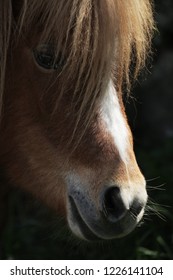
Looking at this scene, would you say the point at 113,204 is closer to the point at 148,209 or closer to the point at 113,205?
the point at 113,205

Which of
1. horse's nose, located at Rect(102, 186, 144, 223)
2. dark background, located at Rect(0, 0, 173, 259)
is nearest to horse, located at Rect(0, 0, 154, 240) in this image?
horse's nose, located at Rect(102, 186, 144, 223)

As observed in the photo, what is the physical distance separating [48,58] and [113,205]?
69cm

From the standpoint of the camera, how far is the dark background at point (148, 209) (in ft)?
15.5

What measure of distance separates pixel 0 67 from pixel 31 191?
2.04 ft

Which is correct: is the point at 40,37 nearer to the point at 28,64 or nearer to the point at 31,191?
the point at 28,64

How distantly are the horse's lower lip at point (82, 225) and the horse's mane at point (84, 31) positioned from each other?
15.5 inches

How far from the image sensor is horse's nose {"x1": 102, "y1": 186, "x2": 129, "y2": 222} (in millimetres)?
3084

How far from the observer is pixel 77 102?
3.24 metres

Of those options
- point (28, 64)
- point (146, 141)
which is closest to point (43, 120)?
point (28, 64)

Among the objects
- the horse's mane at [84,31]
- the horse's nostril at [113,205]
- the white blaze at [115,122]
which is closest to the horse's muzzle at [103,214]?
the horse's nostril at [113,205]

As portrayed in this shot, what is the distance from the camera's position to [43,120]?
3.31 meters

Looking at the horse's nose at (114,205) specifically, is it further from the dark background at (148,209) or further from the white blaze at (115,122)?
the dark background at (148,209)

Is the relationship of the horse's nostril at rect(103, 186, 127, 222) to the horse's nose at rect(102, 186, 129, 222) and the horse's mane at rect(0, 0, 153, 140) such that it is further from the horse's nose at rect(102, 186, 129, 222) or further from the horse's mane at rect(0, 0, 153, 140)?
the horse's mane at rect(0, 0, 153, 140)

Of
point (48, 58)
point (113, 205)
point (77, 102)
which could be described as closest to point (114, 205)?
point (113, 205)
